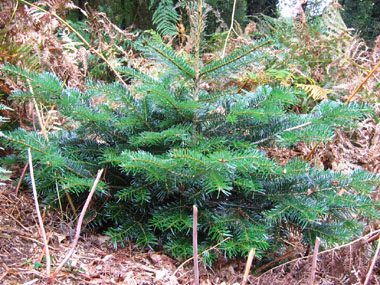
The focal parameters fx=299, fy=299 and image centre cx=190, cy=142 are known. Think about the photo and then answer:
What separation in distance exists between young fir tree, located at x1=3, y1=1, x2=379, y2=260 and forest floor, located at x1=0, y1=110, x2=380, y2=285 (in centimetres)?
7

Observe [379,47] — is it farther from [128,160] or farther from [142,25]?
[142,25]

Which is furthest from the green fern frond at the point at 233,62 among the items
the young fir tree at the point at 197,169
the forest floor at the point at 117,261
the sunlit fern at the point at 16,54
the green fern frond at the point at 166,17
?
the green fern frond at the point at 166,17

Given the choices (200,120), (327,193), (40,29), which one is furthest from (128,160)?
(40,29)

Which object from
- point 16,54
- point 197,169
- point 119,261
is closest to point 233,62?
point 197,169

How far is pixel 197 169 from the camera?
3.17 ft

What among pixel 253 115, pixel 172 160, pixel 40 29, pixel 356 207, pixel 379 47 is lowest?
pixel 356 207

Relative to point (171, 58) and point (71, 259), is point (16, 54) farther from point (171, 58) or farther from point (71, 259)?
point (71, 259)

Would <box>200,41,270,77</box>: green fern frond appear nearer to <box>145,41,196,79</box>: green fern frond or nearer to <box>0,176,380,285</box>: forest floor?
<box>145,41,196,79</box>: green fern frond

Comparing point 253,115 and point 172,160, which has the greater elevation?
point 253,115

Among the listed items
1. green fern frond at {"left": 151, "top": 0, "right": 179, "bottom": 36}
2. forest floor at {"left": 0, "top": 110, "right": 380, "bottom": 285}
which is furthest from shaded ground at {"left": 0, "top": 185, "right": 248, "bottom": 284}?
green fern frond at {"left": 151, "top": 0, "right": 179, "bottom": 36}

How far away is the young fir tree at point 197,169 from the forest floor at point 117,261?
0.25ft

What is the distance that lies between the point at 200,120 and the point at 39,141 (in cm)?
62

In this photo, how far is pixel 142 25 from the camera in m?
3.56

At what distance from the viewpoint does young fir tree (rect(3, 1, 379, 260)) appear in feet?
3.46
